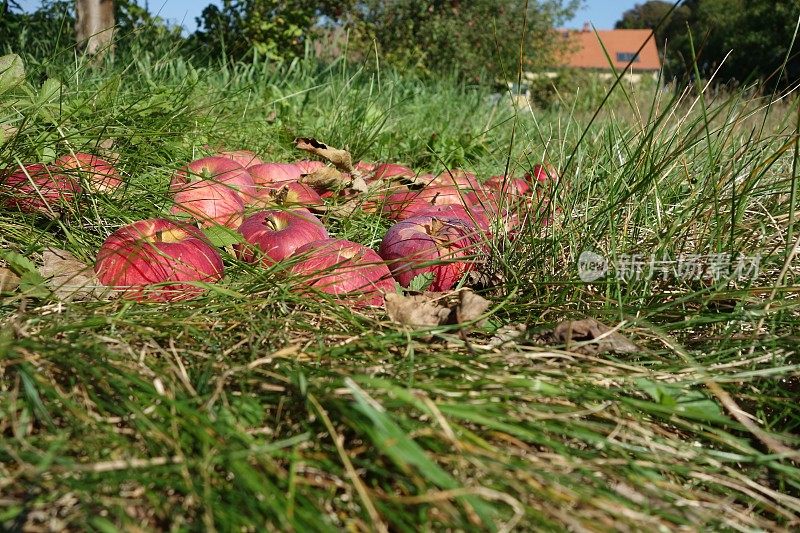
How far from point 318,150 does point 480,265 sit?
1100mm

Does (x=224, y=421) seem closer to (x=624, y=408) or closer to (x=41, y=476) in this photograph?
(x=41, y=476)

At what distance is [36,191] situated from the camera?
1779mm

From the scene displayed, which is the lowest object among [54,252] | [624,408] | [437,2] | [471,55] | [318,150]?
[624,408]

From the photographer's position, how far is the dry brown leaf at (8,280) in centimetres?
148

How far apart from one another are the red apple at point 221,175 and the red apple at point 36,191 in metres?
0.30

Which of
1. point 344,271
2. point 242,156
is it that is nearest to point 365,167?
point 242,156

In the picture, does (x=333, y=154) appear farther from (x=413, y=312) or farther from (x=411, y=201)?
(x=413, y=312)

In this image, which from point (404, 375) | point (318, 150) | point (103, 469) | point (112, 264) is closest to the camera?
point (103, 469)

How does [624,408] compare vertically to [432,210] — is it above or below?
below

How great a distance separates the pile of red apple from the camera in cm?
155

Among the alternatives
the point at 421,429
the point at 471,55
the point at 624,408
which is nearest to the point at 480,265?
the point at 624,408

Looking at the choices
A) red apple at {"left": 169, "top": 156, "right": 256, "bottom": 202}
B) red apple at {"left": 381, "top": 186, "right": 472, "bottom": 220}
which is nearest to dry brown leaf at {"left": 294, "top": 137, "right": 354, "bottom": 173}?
red apple at {"left": 381, "top": 186, "right": 472, "bottom": 220}

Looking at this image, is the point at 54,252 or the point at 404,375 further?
the point at 54,252

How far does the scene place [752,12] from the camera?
2727cm
